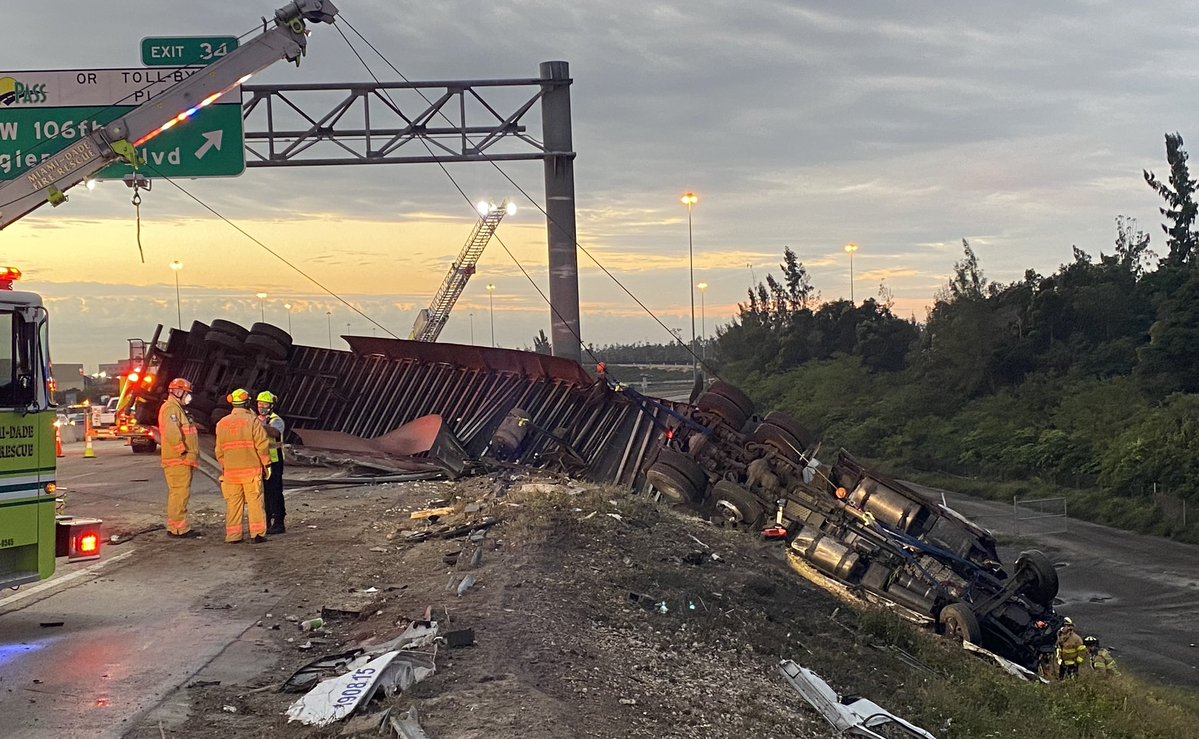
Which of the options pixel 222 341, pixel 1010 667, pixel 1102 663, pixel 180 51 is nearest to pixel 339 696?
pixel 1010 667

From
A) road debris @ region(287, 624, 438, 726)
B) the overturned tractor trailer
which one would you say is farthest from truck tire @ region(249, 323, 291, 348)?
road debris @ region(287, 624, 438, 726)

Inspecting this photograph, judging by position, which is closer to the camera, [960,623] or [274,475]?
[274,475]

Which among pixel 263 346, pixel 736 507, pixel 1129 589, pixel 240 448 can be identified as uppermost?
pixel 263 346

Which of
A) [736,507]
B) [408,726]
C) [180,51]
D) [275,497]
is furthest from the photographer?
[180,51]

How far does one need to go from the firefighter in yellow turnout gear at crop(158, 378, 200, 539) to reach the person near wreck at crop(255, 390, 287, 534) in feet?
2.48

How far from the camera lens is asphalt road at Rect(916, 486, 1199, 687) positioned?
559 inches

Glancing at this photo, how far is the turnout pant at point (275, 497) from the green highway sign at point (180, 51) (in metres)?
7.15

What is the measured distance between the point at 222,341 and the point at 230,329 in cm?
50

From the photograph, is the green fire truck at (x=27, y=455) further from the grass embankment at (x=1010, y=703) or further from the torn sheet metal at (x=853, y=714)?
the grass embankment at (x=1010, y=703)

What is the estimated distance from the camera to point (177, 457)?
10.4m

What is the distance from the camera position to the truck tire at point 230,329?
18180mm

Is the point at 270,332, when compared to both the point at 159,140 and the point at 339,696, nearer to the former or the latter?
the point at 159,140

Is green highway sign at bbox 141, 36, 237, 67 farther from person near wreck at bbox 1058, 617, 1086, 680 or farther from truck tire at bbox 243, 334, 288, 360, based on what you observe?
person near wreck at bbox 1058, 617, 1086, 680

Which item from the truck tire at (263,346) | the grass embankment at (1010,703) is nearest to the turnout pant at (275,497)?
the grass embankment at (1010,703)
